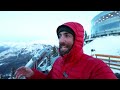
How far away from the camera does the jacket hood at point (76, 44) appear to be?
230 centimetres

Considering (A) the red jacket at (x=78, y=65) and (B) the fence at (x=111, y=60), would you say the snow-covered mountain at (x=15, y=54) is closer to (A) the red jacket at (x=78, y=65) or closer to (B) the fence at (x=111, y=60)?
(A) the red jacket at (x=78, y=65)

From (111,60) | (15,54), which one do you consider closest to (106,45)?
(111,60)

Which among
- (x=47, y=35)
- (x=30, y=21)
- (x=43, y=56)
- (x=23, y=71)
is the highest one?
(x=30, y=21)

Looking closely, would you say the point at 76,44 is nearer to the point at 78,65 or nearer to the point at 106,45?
the point at 78,65

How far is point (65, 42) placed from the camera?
239 cm

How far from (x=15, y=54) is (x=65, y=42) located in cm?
60

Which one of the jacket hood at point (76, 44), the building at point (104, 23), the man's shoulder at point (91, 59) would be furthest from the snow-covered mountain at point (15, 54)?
the building at point (104, 23)

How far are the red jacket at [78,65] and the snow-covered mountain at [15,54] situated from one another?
197mm
